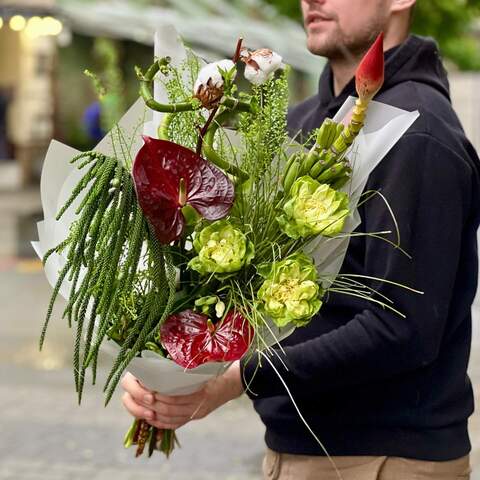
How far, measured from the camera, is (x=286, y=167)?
216 cm

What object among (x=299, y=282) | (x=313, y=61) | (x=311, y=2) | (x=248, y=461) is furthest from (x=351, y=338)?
(x=313, y=61)

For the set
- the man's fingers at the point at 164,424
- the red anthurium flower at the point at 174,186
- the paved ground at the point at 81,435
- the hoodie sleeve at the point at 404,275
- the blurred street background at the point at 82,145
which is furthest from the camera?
the blurred street background at the point at 82,145

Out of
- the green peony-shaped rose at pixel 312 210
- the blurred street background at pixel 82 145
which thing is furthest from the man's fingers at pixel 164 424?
the blurred street background at pixel 82 145

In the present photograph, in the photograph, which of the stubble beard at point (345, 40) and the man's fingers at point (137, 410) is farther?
the stubble beard at point (345, 40)

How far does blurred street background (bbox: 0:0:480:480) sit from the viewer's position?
6.34 metres

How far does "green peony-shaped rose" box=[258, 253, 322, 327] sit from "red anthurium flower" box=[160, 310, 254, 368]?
65 mm

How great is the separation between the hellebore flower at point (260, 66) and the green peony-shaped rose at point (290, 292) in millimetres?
331

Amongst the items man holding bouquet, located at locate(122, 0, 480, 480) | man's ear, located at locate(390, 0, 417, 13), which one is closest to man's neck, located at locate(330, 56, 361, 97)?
man holding bouquet, located at locate(122, 0, 480, 480)

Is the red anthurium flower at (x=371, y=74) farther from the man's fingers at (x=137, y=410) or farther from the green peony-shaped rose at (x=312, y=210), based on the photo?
the man's fingers at (x=137, y=410)

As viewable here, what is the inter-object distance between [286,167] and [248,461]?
174 inches

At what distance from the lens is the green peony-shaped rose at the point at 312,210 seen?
80.9 inches

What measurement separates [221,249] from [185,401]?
0.43 meters

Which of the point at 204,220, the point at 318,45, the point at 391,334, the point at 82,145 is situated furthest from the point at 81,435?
the point at 82,145

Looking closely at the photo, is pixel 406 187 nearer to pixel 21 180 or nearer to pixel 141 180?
pixel 141 180
